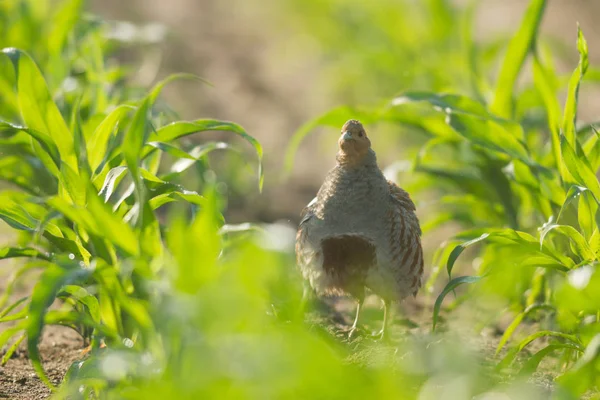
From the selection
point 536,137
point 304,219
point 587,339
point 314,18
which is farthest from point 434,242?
point 314,18

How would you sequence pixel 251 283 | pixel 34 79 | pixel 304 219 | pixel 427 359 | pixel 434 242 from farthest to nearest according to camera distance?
pixel 434 242 < pixel 304 219 < pixel 34 79 < pixel 427 359 < pixel 251 283

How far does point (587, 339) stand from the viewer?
2344mm

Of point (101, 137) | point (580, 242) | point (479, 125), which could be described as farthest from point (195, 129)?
point (580, 242)

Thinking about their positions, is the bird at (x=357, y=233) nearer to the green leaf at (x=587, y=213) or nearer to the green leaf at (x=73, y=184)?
the green leaf at (x=587, y=213)

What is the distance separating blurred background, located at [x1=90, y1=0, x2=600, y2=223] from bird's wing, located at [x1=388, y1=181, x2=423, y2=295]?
106cm

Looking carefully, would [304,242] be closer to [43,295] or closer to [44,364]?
[44,364]

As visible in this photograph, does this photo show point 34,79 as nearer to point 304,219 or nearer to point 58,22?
point 304,219

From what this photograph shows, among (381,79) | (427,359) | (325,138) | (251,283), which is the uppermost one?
(251,283)

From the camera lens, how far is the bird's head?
2668mm

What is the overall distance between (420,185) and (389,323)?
75cm

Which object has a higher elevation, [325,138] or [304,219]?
[304,219]

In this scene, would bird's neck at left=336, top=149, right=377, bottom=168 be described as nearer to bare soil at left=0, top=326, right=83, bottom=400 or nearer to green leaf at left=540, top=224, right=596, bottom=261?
green leaf at left=540, top=224, right=596, bottom=261

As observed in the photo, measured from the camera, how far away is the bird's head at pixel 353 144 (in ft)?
8.75

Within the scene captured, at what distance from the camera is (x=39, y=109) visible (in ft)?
8.43
